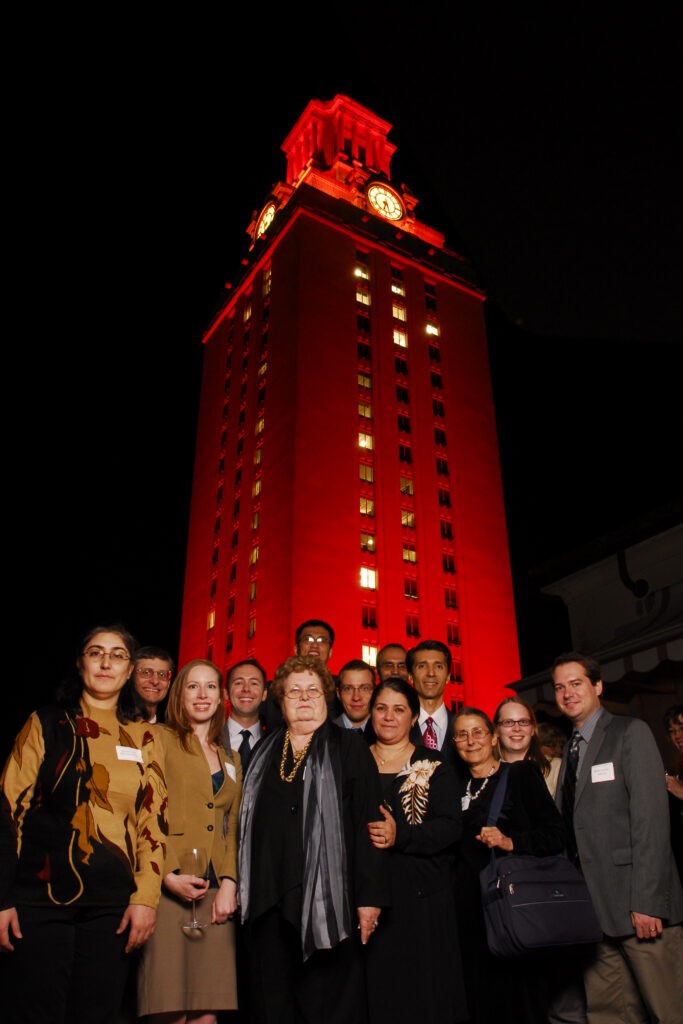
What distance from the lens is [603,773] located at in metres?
→ 4.63

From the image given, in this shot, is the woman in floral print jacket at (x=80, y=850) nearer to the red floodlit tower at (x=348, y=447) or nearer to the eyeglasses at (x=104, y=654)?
the eyeglasses at (x=104, y=654)

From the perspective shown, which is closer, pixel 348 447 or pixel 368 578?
pixel 368 578

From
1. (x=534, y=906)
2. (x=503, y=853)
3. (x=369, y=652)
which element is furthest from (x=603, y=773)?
(x=369, y=652)

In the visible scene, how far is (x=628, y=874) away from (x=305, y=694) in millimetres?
2085

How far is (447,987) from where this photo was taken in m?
4.13

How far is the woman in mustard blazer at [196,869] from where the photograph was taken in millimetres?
3988

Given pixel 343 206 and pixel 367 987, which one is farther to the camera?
pixel 343 206

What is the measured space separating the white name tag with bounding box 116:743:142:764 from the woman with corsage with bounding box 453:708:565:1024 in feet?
6.41

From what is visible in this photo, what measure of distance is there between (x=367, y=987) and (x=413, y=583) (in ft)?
114

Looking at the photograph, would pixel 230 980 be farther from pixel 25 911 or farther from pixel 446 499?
pixel 446 499

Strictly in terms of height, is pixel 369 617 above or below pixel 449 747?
above

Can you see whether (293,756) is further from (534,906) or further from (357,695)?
(357,695)

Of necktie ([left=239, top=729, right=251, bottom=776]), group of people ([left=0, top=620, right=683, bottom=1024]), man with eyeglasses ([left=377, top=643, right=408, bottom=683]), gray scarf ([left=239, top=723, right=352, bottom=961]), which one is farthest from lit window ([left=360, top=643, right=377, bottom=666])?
gray scarf ([left=239, top=723, right=352, bottom=961])

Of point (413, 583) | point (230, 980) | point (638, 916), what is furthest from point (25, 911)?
point (413, 583)
